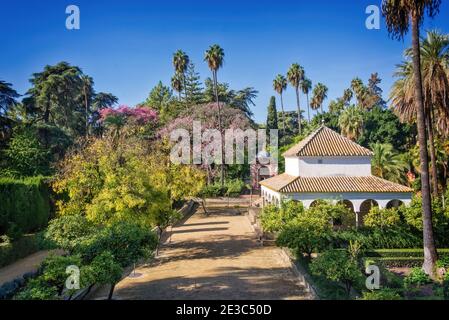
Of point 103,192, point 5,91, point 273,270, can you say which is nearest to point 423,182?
point 273,270

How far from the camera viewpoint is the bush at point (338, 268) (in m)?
13.2

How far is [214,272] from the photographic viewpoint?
18.3 meters

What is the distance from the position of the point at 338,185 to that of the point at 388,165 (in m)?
15.1

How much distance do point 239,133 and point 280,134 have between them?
38333 mm

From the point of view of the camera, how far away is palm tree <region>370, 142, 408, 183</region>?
39438mm

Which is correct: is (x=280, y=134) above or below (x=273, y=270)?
above

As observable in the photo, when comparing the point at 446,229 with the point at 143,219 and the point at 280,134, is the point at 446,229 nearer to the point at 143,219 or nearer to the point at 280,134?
the point at 143,219

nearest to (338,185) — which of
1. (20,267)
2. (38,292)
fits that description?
(20,267)

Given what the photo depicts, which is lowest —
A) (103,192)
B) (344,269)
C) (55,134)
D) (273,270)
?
(273,270)

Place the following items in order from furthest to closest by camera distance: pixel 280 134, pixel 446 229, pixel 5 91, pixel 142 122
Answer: pixel 280 134
pixel 142 122
pixel 5 91
pixel 446 229

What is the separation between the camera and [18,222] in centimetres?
2517

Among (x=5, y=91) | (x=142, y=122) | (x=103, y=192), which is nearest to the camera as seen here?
(x=103, y=192)

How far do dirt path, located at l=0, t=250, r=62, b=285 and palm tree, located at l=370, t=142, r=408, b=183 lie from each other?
32.3m

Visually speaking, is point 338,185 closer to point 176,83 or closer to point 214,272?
point 214,272
